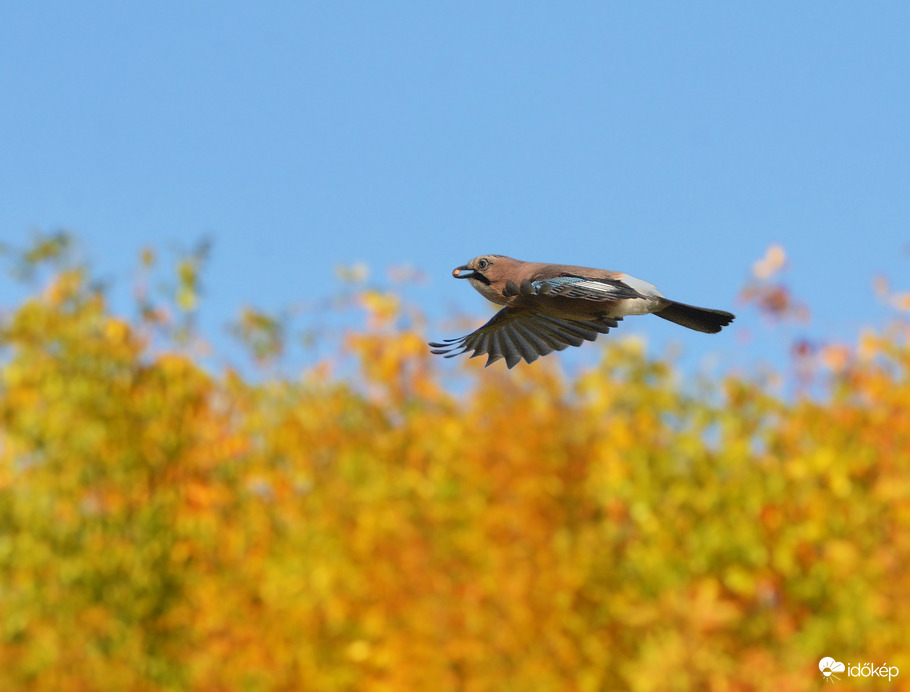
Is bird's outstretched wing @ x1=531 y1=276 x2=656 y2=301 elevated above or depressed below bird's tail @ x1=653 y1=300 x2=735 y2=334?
below

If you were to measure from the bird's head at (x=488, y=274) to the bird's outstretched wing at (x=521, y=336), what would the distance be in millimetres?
312

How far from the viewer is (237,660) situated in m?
9.71

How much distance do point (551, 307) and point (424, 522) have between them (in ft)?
16.7

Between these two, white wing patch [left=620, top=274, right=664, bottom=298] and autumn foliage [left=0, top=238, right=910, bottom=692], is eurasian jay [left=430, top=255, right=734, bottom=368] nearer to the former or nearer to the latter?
white wing patch [left=620, top=274, right=664, bottom=298]

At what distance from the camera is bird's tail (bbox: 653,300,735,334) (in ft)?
15.1

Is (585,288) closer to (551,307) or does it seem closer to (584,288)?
(584,288)

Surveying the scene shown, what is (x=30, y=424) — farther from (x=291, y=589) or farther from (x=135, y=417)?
(x=291, y=589)

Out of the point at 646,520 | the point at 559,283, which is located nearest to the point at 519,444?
the point at 646,520

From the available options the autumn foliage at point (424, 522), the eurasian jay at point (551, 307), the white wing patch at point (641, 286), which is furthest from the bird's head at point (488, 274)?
the autumn foliage at point (424, 522)

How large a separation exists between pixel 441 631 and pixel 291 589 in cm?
133

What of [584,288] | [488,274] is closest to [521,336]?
[488,274]

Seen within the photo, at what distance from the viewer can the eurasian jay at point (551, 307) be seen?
424cm

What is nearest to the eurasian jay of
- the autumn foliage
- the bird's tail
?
the bird's tail

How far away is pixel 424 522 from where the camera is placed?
9.46 metres
